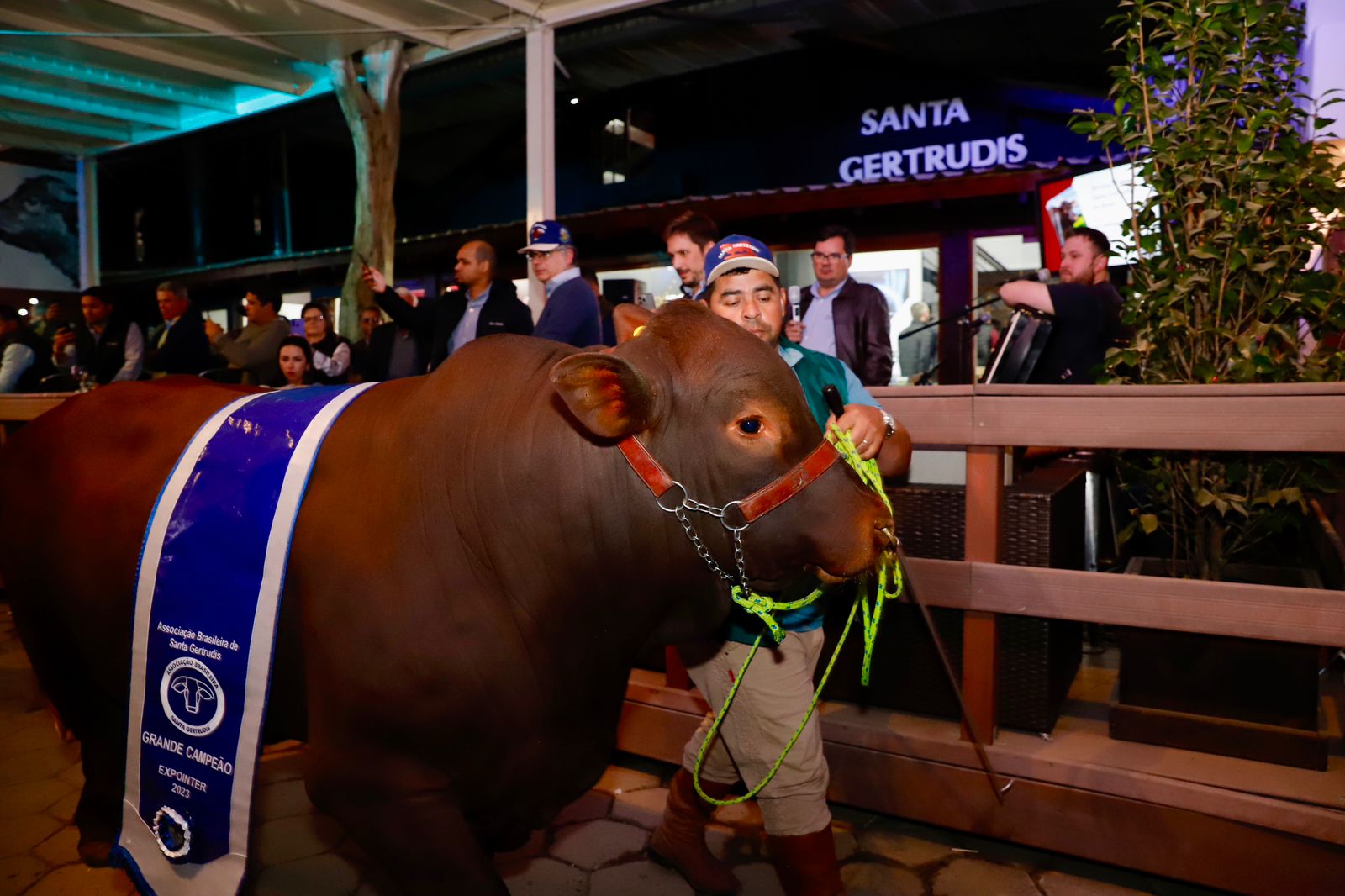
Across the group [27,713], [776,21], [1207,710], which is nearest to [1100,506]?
[1207,710]

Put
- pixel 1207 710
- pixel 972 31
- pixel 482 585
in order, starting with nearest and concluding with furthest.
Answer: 1. pixel 482 585
2. pixel 1207 710
3. pixel 972 31

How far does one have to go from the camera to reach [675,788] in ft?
8.87

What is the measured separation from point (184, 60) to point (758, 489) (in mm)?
7901

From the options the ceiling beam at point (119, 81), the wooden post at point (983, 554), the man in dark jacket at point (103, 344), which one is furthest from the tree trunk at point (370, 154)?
the wooden post at point (983, 554)

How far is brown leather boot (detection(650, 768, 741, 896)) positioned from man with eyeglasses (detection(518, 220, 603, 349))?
2.12 meters

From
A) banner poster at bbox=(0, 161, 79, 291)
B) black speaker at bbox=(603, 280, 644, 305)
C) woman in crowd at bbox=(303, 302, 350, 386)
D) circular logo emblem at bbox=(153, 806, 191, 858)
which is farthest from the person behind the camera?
black speaker at bbox=(603, 280, 644, 305)

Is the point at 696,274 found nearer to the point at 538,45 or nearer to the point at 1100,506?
the point at 1100,506

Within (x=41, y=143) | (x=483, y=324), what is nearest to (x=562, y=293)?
(x=483, y=324)

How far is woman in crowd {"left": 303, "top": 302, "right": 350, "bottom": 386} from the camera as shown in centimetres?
684

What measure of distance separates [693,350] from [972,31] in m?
8.79

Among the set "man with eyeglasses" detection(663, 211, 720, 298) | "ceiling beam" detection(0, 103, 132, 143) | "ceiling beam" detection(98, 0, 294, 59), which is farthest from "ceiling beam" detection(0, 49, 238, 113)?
"man with eyeglasses" detection(663, 211, 720, 298)

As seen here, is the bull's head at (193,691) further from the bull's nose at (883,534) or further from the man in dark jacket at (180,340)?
the man in dark jacket at (180,340)

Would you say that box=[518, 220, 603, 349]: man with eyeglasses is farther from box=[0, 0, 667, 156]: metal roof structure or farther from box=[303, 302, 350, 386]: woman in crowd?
box=[303, 302, 350, 386]: woman in crowd

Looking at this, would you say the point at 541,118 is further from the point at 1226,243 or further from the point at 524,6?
the point at 1226,243
